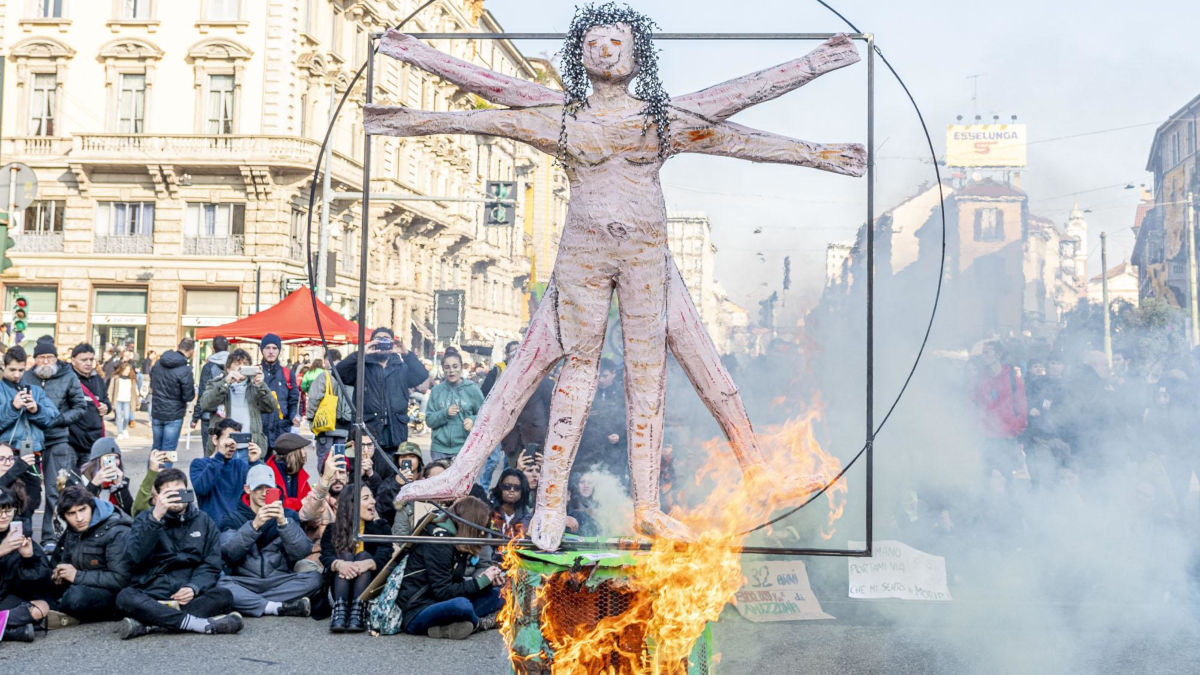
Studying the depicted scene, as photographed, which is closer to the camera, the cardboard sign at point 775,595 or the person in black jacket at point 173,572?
the person in black jacket at point 173,572

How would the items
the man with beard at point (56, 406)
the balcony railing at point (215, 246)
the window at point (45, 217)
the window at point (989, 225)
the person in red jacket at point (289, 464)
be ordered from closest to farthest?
the person in red jacket at point (289, 464)
the man with beard at point (56, 406)
the window at point (989, 225)
the balcony railing at point (215, 246)
the window at point (45, 217)

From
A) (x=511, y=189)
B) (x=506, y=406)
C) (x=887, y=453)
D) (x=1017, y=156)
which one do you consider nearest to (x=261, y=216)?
(x=511, y=189)

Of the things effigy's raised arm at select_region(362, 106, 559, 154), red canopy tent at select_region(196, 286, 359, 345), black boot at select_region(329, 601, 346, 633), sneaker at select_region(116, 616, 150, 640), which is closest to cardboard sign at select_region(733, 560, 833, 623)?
black boot at select_region(329, 601, 346, 633)

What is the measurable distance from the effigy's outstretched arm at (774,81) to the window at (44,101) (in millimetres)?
29741

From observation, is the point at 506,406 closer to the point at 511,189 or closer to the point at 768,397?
the point at 768,397

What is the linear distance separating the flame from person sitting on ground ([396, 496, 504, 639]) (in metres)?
2.30

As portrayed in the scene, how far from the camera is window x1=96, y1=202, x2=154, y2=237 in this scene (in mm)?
28375

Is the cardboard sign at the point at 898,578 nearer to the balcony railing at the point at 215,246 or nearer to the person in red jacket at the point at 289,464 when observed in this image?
the person in red jacket at the point at 289,464

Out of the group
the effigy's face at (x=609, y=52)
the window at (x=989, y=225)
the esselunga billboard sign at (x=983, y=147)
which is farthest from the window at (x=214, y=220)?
the esselunga billboard sign at (x=983, y=147)

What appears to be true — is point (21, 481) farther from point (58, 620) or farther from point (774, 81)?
point (774, 81)

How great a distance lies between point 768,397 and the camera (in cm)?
741

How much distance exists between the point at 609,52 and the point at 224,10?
2726cm

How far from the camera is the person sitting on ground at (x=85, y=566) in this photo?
245 inches

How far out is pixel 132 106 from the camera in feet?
93.5
